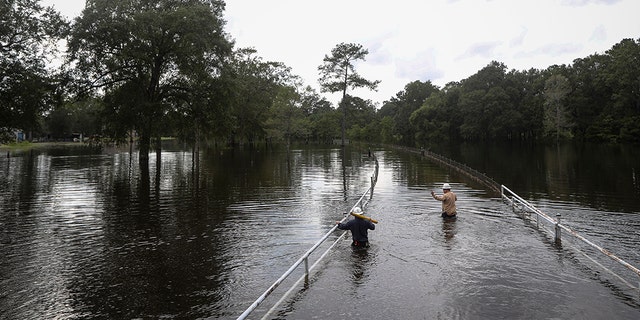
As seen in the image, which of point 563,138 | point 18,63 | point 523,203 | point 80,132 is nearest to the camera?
point 523,203

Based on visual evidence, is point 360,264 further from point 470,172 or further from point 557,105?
point 557,105

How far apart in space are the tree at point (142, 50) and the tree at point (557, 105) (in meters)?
79.6

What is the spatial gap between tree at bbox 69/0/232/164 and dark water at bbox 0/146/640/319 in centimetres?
1651

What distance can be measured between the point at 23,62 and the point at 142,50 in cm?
947

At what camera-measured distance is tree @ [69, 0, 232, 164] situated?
37812mm

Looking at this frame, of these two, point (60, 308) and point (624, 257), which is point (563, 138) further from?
point (60, 308)

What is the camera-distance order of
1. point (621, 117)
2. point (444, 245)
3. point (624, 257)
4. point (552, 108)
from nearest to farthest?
point (624, 257), point (444, 245), point (621, 117), point (552, 108)

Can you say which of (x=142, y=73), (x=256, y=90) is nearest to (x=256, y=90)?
(x=256, y=90)

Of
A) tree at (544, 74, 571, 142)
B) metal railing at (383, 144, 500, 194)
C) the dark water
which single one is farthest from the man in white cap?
tree at (544, 74, 571, 142)

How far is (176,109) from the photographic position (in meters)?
45.3

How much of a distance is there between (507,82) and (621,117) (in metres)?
28.0

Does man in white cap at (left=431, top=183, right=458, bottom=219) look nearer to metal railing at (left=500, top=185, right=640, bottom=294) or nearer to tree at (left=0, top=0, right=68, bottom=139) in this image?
metal railing at (left=500, top=185, right=640, bottom=294)

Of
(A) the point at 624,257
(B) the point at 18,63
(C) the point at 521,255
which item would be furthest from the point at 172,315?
(B) the point at 18,63

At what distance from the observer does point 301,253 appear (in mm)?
12625
